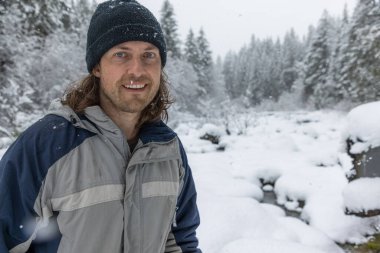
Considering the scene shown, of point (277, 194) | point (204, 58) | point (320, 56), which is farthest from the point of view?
point (204, 58)

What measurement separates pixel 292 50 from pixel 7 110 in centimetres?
5929

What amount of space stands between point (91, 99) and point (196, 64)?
3558 centimetres

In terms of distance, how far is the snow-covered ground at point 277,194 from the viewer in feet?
17.1

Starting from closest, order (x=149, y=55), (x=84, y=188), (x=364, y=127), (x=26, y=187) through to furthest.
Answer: (x=26, y=187) < (x=84, y=188) < (x=149, y=55) < (x=364, y=127)

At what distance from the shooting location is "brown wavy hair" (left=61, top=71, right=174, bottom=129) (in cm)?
188

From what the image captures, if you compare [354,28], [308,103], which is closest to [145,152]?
[354,28]

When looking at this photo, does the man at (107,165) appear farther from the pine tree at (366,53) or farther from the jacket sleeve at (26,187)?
the pine tree at (366,53)

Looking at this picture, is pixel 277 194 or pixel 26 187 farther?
pixel 277 194

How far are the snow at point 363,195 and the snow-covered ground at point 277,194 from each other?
0.19m

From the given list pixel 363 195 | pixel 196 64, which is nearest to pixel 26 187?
pixel 363 195

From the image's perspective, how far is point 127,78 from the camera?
189 cm

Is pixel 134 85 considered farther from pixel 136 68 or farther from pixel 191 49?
pixel 191 49

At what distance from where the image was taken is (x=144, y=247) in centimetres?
179

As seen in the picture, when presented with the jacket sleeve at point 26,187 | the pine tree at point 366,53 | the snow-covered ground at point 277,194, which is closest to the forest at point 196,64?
the pine tree at point 366,53
